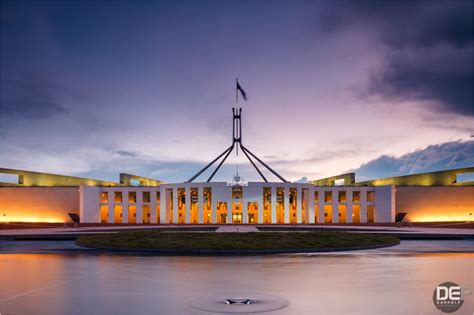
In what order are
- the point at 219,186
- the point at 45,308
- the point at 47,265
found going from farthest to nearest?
the point at 219,186
the point at 47,265
the point at 45,308

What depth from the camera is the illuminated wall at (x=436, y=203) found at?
64.8 m

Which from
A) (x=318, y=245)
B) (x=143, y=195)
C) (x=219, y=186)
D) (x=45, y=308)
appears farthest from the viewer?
(x=143, y=195)

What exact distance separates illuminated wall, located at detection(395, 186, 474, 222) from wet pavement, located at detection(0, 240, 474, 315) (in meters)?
50.8

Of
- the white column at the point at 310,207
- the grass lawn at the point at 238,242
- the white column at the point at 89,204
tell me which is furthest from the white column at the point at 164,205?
the grass lawn at the point at 238,242

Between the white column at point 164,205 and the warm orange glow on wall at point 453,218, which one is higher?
the white column at point 164,205

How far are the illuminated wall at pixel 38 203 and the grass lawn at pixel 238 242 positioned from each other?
4322 centimetres

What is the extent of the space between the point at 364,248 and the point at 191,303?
1627cm

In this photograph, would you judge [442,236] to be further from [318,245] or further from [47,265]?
[47,265]

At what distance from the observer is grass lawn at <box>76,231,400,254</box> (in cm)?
2225

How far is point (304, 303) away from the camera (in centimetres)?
960

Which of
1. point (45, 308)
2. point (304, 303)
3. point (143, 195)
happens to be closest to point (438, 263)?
point (304, 303)

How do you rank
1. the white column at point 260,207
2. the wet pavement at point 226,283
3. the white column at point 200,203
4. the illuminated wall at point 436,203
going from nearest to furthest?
the wet pavement at point 226,283 < the white column at point 260,207 < the white column at point 200,203 < the illuminated wall at point 436,203
